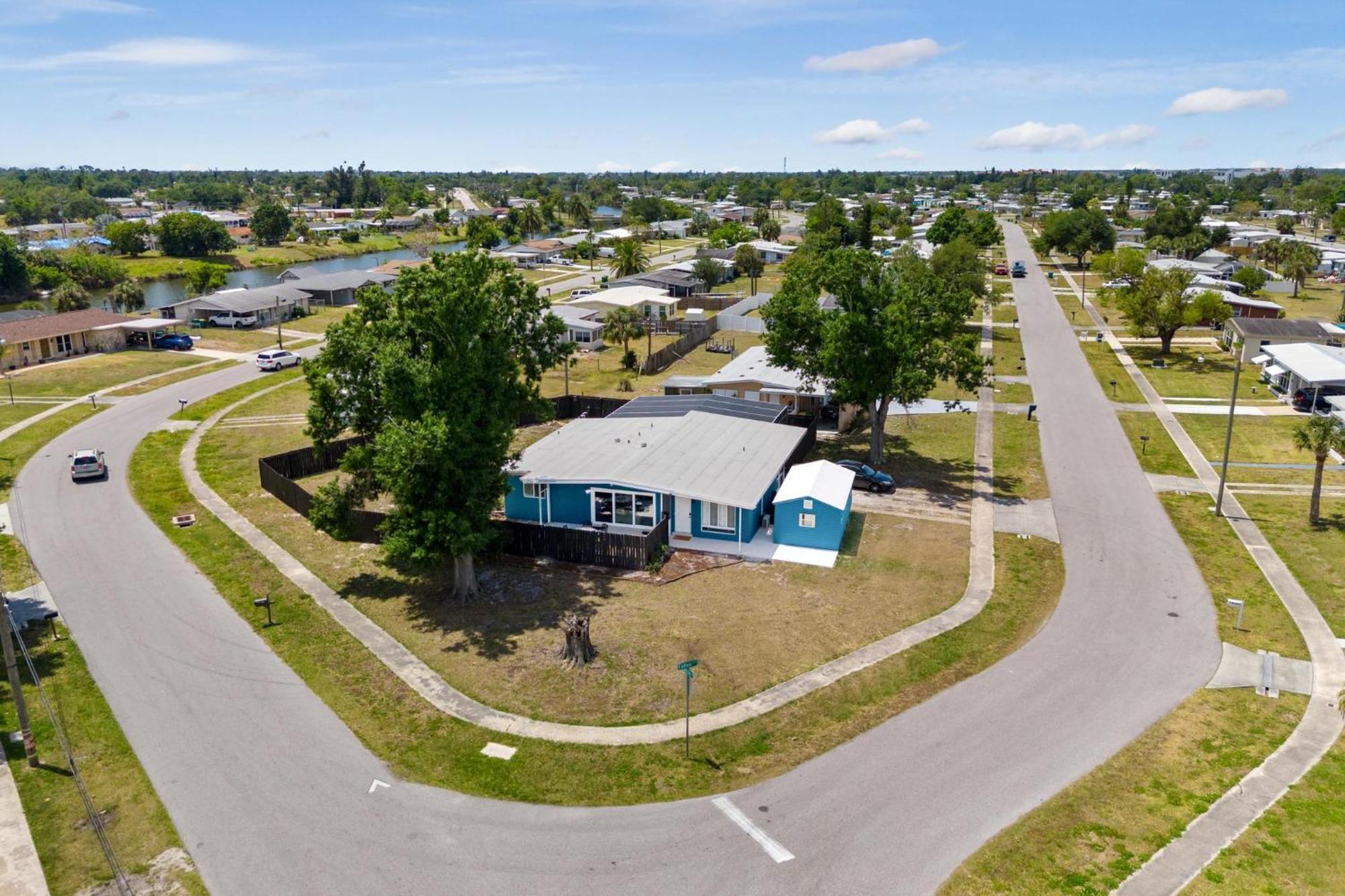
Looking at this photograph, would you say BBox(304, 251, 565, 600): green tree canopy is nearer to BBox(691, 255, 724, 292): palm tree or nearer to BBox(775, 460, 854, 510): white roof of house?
BBox(775, 460, 854, 510): white roof of house

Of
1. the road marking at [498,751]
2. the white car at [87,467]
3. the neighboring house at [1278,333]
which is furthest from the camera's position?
the neighboring house at [1278,333]

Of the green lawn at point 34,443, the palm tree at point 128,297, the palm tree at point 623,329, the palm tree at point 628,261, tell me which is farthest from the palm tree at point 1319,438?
the palm tree at point 128,297

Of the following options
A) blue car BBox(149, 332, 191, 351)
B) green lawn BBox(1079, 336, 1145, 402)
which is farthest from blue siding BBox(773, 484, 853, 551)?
blue car BBox(149, 332, 191, 351)

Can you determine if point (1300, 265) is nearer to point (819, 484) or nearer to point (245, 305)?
point (819, 484)

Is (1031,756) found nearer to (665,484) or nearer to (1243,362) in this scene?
(665,484)

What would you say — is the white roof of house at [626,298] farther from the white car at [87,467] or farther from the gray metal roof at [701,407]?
the white car at [87,467]

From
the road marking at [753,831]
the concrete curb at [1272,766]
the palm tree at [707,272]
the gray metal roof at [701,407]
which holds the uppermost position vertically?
the palm tree at [707,272]
